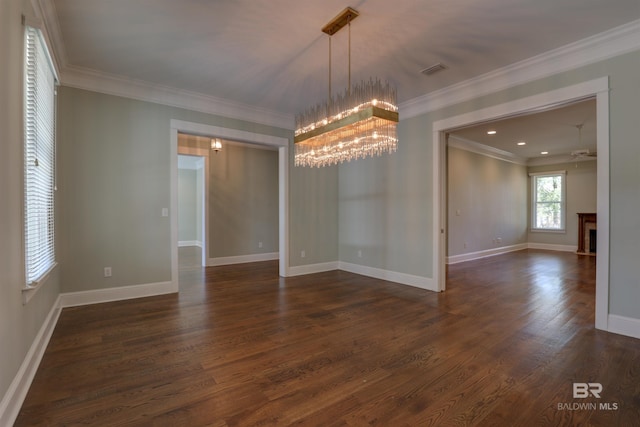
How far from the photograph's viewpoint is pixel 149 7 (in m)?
2.52

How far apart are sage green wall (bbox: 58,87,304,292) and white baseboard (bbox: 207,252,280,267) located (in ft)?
7.81

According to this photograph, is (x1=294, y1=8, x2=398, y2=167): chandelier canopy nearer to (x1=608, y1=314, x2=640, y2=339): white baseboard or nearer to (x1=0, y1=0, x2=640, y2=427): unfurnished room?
(x1=0, y1=0, x2=640, y2=427): unfurnished room

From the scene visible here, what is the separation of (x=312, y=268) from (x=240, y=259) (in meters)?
2.14

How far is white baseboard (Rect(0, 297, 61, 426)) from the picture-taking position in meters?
1.63

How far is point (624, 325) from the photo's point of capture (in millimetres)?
2865

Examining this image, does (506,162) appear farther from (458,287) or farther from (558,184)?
(458,287)

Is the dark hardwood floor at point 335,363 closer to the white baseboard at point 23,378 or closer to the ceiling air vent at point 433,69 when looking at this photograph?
the white baseboard at point 23,378

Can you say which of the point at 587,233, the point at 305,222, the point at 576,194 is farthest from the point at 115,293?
the point at 576,194

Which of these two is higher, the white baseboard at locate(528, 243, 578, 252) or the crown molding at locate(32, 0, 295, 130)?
the crown molding at locate(32, 0, 295, 130)

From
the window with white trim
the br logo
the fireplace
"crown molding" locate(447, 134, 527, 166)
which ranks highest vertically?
"crown molding" locate(447, 134, 527, 166)

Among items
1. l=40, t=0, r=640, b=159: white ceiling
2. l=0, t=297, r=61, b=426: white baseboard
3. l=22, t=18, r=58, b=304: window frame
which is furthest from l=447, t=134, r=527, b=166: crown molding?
l=0, t=297, r=61, b=426: white baseboard

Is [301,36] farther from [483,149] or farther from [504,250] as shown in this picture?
[504,250]

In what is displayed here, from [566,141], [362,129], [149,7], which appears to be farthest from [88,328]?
[566,141]

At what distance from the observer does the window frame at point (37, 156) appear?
6.98 feet
